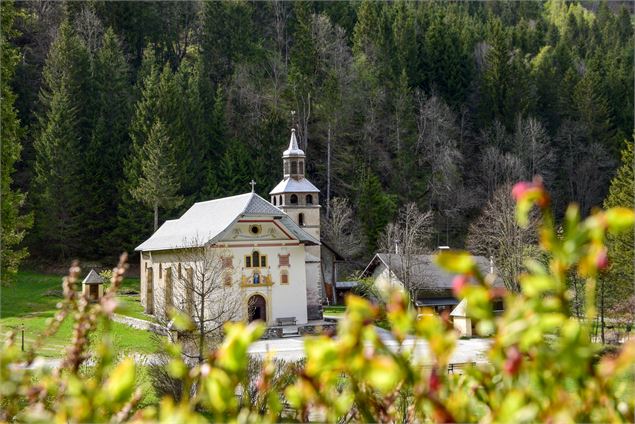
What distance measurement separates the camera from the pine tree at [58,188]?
4419cm

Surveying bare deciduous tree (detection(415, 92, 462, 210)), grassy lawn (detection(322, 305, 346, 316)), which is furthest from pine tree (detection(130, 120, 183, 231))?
bare deciduous tree (detection(415, 92, 462, 210))

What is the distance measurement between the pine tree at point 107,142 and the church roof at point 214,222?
1027cm

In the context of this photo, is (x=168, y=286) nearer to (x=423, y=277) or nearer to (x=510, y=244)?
(x=423, y=277)

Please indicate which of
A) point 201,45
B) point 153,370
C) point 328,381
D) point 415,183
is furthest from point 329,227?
point 328,381

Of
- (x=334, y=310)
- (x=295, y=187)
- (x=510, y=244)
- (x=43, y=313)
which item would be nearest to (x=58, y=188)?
(x=43, y=313)

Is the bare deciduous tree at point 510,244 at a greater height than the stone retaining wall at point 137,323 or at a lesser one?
greater

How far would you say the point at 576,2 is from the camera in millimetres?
109438

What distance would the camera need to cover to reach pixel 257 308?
31781 mm

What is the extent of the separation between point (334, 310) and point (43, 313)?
554 inches

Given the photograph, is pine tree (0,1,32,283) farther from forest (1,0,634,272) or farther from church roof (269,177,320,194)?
forest (1,0,634,272)

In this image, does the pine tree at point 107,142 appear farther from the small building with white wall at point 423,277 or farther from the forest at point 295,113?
the small building with white wall at point 423,277

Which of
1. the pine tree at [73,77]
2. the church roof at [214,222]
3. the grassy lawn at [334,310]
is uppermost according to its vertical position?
the pine tree at [73,77]

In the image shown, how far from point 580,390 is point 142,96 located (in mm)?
51267

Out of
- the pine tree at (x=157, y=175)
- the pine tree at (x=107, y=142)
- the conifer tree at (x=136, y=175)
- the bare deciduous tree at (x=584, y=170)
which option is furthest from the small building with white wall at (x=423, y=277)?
the bare deciduous tree at (x=584, y=170)
